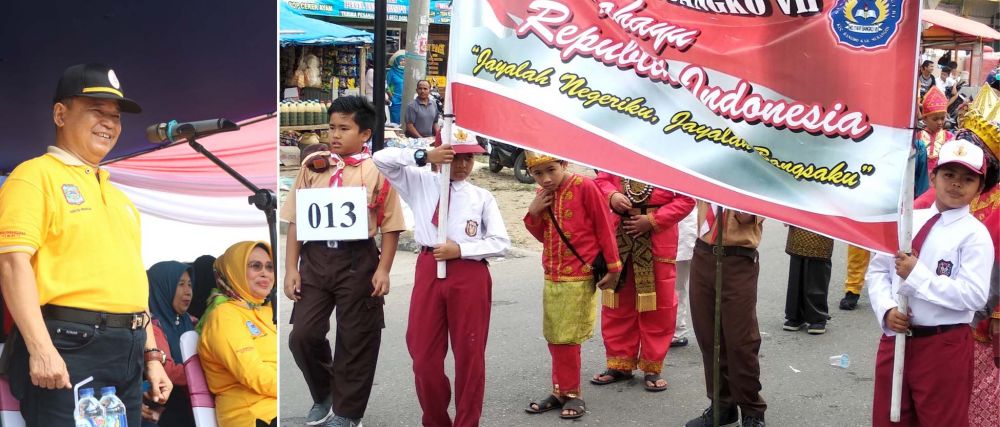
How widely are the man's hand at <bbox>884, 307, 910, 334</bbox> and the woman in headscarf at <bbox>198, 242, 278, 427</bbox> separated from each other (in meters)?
2.33

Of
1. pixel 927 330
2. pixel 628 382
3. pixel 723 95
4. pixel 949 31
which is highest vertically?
pixel 949 31

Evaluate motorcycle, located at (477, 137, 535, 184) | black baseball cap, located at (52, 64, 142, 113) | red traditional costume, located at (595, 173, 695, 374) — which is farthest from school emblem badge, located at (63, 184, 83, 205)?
motorcycle, located at (477, 137, 535, 184)

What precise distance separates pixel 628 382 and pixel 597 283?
92cm

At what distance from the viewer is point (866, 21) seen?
3719 millimetres

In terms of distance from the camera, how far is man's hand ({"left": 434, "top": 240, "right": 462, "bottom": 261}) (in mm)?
4766

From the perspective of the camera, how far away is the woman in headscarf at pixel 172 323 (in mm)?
3049

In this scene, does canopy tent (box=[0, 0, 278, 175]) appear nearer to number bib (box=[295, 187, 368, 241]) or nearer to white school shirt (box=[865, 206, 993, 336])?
number bib (box=[295, 187, 368, 241])

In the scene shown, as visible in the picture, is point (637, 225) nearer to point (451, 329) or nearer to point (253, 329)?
point (451, 329)

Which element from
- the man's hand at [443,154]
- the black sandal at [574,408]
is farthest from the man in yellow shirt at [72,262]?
the black sandal at [574,408]

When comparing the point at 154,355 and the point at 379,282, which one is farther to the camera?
the point at 379,282

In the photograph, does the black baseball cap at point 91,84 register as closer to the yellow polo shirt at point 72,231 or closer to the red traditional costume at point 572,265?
the yellow polo shirt at point 72,231

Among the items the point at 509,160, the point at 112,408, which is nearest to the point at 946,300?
the point at 112,408

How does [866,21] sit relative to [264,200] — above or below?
above

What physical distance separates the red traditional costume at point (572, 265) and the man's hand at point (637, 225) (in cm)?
47
